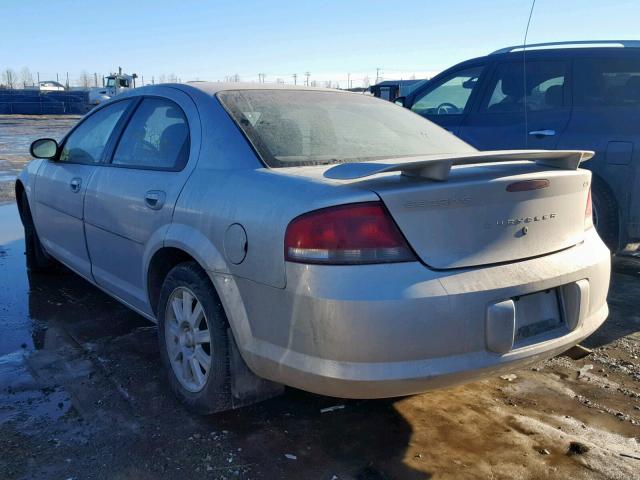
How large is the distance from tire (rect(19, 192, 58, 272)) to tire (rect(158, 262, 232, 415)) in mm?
2679

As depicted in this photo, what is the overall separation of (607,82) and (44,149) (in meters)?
4.79

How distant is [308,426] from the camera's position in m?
2.94

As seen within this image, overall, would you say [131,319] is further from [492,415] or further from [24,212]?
[492,415]

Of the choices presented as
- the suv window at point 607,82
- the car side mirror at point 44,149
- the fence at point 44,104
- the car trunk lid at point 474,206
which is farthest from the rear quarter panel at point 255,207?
the fence at point 44,104

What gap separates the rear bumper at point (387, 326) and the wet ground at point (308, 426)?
49 centimetres

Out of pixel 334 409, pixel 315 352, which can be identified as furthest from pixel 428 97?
pixel 315 352

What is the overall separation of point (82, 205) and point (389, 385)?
8.89 feet

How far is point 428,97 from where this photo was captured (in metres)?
6.57

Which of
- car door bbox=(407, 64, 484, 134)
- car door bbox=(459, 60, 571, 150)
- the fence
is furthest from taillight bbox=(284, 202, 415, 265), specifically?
the fence

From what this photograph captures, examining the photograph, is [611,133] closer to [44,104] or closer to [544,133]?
[544,133]

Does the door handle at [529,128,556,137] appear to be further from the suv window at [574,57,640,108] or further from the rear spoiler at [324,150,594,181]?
the rear spoiler at [324,150,594,181]

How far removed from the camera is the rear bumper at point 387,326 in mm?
2199

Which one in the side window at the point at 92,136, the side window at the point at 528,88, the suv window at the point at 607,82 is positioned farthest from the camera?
the side window at the point at 528,88

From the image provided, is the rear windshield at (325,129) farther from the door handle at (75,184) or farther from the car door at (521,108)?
the car door at (521,108)
